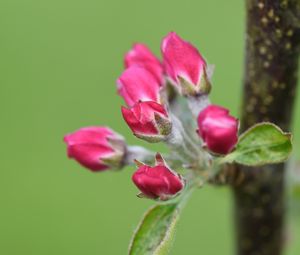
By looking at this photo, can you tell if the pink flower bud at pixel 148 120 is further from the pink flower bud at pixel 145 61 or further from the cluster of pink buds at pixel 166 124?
the pink flower bud at pixel 145 61

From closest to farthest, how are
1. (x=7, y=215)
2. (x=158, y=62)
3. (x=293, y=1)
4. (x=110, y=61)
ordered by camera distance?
(x=293, y=1) → (x=158, y=62) → (x=7, y=215) → (x=110, y=61)

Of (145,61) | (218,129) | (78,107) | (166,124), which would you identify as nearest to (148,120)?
(166,124)

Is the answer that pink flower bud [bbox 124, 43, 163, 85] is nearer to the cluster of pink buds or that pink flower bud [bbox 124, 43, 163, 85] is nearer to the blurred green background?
the cluster of pink buds

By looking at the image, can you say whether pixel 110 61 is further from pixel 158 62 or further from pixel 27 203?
pixel 158 62

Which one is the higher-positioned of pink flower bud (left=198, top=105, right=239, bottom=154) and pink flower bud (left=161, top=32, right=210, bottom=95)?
pink flower bud (left=161, top=32, right=210, bottom=95)

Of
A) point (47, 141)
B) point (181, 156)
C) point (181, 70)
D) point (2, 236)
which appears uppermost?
point (181, 70)

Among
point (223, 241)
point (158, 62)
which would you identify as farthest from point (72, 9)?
point (158, 62)

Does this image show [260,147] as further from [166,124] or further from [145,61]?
[145,61]

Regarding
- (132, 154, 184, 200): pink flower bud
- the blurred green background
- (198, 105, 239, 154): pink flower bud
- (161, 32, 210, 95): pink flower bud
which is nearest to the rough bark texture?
(161, 32, 210, 95): pink flower bud
